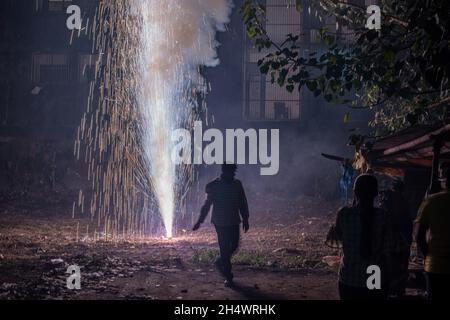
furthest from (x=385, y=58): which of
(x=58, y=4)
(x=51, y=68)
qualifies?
(x=58, y=4)

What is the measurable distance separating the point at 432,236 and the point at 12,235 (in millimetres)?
10512

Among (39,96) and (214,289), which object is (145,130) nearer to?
(39,96)

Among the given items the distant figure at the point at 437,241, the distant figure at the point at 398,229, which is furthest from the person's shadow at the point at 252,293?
the distant figure at the point at 437,241

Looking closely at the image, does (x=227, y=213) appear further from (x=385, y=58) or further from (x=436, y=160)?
(x=385, y=58)

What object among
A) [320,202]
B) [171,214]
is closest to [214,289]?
[171,214]

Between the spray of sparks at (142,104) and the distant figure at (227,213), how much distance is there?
5.80 metres

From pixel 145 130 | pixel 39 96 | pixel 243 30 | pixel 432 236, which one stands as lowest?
pixel 432 236

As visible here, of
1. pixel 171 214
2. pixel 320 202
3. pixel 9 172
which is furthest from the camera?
pixel 9 172

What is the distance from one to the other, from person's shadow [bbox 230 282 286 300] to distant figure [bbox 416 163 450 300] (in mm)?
2678

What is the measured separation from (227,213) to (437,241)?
3444 millimetres

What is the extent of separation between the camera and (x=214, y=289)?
7.21 m

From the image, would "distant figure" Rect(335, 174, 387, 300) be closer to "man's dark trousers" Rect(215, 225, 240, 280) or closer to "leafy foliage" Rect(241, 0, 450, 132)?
"leafy foliage" Rect(241, 0, 450, 132)

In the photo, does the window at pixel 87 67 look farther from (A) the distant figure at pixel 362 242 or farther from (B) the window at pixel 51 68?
(A) the distant figure at pixel 362 242
